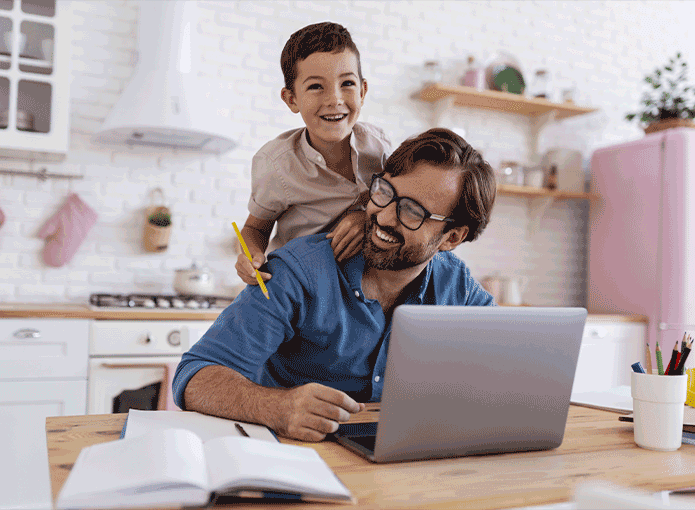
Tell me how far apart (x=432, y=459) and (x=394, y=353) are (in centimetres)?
20

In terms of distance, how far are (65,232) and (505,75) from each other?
2779 millimetres

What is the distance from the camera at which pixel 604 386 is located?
3543 millimetres

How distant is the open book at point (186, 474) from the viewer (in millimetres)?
624

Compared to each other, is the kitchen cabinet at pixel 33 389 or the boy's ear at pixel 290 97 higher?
the boy's ear at pixel 290 97

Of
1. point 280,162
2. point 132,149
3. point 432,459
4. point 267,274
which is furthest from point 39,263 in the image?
point 432,459

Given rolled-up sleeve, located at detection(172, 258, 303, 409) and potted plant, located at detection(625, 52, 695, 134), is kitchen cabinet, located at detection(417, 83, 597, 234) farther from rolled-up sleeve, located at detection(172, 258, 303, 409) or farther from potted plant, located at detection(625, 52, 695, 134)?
rolled-up sleeve, located at detection(172, 258, 303, 409)

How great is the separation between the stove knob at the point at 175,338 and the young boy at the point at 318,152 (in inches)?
41.7

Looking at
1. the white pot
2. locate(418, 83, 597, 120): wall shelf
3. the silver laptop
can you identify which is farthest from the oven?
locate(418, 83, 597, 120): wall shelf

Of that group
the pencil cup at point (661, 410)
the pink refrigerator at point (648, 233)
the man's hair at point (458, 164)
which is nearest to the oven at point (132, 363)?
the man's hair at point (458, 164)

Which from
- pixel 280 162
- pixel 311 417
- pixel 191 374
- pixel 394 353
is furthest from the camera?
pixel 280 162

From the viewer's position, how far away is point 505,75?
12.5 feet

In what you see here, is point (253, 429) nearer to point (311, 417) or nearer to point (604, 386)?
point (311, 417)

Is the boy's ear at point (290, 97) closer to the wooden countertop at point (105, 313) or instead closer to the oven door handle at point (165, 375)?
the wooden countertop at point (105, 313)

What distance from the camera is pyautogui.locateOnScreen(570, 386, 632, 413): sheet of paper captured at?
Result: 1.35 metres
